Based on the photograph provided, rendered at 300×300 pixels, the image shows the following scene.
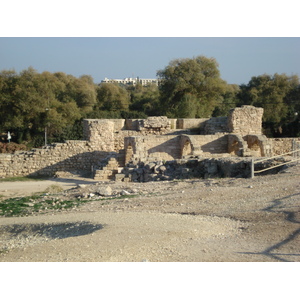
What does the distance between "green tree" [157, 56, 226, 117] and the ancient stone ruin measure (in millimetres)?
13788

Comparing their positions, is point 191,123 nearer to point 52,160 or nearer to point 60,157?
point 60,157

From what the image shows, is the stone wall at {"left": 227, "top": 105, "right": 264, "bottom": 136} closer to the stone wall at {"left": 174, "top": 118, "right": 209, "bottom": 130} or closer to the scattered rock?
the stone wall at {"left": 174, "top": 118, "right": 209, "bottom": 130}

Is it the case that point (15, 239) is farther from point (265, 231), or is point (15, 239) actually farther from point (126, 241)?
point (265, 231)

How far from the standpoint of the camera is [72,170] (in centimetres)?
2177

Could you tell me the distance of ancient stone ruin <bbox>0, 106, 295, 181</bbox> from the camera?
1639 centimetres

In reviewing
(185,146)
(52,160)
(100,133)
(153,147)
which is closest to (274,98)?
(100,133)

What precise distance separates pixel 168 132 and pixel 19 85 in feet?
50.0

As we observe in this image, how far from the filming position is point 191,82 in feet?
129

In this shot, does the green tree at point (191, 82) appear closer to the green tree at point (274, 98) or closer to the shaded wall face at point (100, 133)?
the green tree at point (274, 98)

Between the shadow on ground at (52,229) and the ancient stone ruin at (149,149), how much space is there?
6942 millimetres

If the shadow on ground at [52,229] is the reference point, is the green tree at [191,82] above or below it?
above

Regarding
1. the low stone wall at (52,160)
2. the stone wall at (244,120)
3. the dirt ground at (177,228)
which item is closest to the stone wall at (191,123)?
the stone wall at (244,120)

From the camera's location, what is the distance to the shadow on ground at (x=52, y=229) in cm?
777

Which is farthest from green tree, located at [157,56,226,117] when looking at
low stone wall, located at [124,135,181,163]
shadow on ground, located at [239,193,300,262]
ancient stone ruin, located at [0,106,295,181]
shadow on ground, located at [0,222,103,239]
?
shadow on ground, located at [239,193,300,262]
